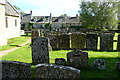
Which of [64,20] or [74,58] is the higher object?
[64,20]

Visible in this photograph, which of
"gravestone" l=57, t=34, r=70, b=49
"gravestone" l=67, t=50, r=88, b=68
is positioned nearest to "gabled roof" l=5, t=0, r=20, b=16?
"gravestone" l=57, t=34, r=70, b=49

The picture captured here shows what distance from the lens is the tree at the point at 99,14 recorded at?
3928 centimetres

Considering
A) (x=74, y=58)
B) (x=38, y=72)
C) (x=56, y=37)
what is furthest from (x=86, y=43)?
(x=38, y=72)

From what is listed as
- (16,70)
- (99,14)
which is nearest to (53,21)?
(99,14)

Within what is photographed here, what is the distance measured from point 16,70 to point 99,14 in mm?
37041

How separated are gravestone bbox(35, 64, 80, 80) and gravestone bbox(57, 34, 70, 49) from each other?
1003cm

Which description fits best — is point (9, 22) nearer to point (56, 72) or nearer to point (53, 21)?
point (56, 72)

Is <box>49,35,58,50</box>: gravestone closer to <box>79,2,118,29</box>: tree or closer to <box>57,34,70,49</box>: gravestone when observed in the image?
<box>57,34,70,49</box>: gravestone

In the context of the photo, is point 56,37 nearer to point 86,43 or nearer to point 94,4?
A: point 86,43

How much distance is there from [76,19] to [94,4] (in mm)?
22985

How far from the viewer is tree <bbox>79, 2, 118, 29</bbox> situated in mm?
39281

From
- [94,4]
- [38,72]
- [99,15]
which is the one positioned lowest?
[38,72]

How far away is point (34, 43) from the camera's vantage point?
935 centimetres

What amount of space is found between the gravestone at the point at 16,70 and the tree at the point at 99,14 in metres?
36.6
